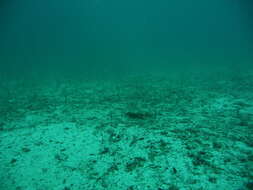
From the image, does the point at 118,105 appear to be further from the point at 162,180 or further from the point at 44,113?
the point at 162,180

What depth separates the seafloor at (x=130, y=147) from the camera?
3.42 m

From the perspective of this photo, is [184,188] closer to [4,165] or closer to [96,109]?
[4,165]

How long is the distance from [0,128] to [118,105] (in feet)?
Result: 19.6

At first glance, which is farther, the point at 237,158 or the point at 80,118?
the point at 80,118

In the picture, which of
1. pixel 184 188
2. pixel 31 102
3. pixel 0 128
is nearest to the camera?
pixel 184 188

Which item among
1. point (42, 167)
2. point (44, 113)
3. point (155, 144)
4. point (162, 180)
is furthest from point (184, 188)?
point (44, 113)

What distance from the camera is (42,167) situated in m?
4.02

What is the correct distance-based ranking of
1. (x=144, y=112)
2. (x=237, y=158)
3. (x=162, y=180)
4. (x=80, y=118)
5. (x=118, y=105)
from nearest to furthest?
1. (x=162, y=180)
2. (x=237, y=158)
3. (x=80, y=118)
4. (x=144, y=112)
5. (x=118, y=105)

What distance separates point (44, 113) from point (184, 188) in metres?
7.80

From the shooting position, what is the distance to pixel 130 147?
15.5 feet

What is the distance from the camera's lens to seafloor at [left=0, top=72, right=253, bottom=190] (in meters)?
3.42

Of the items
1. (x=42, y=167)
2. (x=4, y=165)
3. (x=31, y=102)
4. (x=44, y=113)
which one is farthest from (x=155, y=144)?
(x=31, y=102)

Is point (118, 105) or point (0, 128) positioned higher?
point (118, 105)

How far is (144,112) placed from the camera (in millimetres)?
7551
